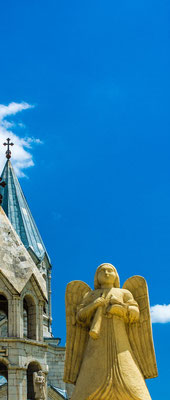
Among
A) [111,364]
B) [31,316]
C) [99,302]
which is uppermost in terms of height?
[31,316]

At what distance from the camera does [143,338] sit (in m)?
12.0

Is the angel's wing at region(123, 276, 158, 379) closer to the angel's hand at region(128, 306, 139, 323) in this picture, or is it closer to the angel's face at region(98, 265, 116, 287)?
the angel's hand at region(128, 306, 139, 323)

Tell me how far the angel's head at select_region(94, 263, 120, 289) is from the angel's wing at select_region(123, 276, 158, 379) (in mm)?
436

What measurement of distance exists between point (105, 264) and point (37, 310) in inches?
513

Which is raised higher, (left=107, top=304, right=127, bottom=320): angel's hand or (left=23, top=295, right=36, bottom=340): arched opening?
(left=23, top=295, right=36, bottom=340): arched opening

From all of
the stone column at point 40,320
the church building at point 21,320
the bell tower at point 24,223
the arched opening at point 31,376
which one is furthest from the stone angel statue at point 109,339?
the bell tower at point 24,223

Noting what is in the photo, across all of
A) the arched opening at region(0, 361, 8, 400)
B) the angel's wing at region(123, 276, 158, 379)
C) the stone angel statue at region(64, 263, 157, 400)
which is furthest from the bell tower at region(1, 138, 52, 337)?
the angel's wing at region(123, 276, 158, 379)

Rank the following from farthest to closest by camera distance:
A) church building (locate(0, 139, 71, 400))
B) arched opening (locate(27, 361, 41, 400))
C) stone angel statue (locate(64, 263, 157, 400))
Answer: arched opening (locate(27, 361, 41, 400))
church building (locate(0, 139, 71, 400))
stone angel statue (locate(64, 263, 157, 400))

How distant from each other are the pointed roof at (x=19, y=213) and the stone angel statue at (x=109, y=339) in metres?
25.5

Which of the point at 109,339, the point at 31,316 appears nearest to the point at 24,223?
the point at 31,316

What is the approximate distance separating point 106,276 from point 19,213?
27.0 meters

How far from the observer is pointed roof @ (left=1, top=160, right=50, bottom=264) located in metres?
38.3

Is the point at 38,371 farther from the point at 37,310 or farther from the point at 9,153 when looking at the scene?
the point at 9,153

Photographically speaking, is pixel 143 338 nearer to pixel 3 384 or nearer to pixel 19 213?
pixel 3 384
